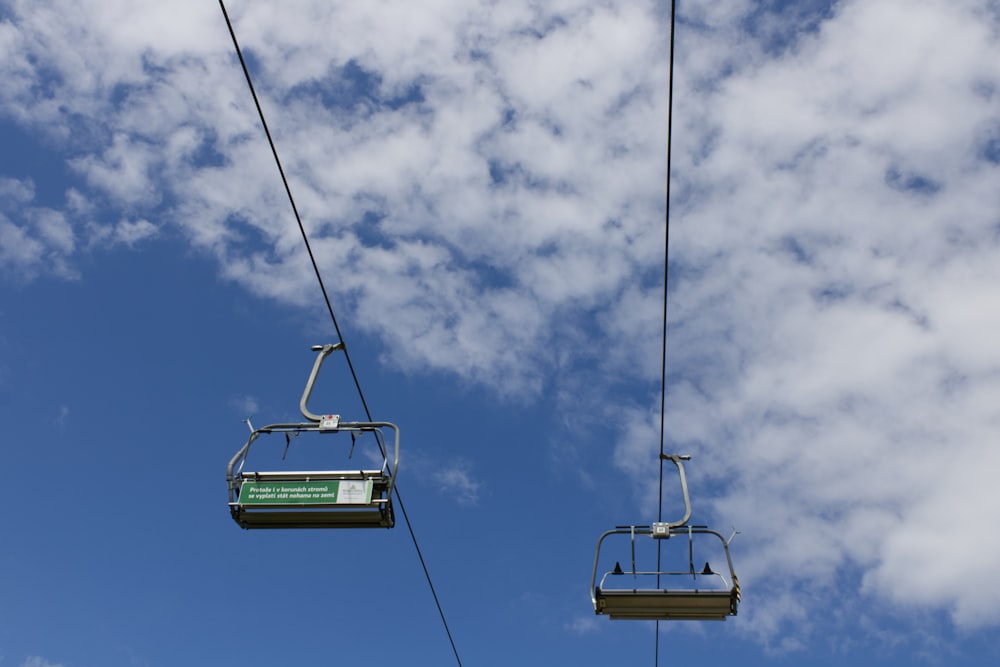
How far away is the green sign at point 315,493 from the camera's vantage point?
33.5 ft

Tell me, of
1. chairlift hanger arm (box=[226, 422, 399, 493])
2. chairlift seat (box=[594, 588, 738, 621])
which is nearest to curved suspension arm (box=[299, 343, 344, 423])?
chairlift hanger arm (box=[226, 422, 399, 493])

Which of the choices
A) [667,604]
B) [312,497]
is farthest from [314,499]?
[667,604]

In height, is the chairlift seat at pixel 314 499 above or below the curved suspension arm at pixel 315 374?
below

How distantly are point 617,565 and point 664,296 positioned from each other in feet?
11.4

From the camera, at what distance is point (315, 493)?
10.2 meters

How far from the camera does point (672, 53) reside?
9.36 m

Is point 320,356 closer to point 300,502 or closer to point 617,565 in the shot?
point 300,502

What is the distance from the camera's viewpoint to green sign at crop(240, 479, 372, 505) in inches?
402

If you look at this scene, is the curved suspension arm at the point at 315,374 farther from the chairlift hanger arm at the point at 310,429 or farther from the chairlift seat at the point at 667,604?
the chairlift seat at the point at 667,604

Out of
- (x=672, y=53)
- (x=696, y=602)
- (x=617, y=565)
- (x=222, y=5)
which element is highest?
(x=672, y=53)

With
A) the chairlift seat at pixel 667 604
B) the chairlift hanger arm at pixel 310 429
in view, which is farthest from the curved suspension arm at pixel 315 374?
the chairlift seat at pixel 667 604

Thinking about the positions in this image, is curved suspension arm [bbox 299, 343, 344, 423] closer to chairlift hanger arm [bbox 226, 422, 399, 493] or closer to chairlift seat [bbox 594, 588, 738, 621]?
chairlift hanger arm [bbox 226, 422, 399, 493]

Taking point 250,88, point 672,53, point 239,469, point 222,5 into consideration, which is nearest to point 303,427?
point 239,469

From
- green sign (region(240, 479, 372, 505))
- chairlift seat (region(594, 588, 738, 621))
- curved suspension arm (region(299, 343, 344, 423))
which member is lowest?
chairlift seat (region(594, 588, 738, 621))
